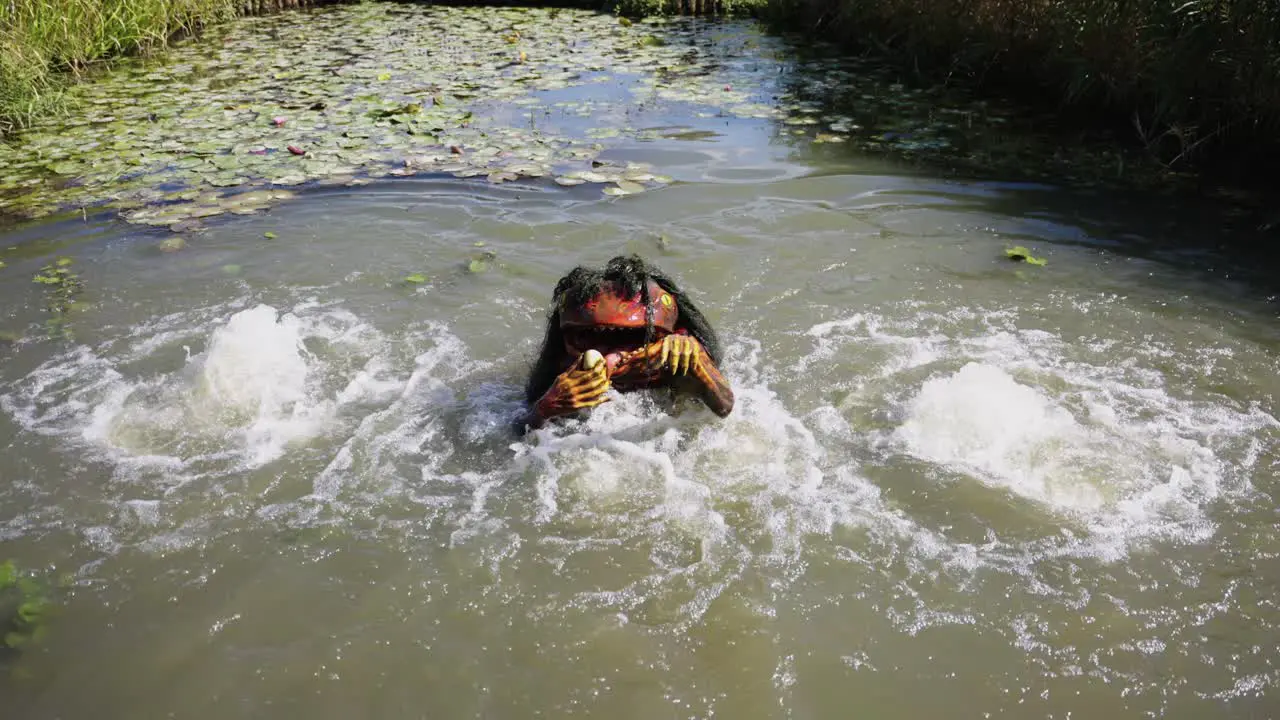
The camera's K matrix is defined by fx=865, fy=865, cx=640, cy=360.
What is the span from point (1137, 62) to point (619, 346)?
5805mm

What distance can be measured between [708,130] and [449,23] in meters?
7.61

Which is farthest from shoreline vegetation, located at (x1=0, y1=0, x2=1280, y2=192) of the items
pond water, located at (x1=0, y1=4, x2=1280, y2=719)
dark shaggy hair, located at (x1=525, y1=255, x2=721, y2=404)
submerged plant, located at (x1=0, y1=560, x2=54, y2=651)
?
submerged plant, located at (x1=0, y1=560, x2=54, y2=651)

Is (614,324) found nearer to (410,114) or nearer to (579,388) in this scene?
(579,388)

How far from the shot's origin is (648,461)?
3.63 metres

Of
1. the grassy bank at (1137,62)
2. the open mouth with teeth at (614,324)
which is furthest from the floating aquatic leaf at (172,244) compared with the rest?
the grassy bank at (1137,62)

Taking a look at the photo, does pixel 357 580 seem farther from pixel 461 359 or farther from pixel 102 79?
pixel 102 79

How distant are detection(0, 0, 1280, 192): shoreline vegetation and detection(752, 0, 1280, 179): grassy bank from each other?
0.4 inches

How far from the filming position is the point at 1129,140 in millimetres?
7211

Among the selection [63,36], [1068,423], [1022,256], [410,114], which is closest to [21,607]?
[1068,423]

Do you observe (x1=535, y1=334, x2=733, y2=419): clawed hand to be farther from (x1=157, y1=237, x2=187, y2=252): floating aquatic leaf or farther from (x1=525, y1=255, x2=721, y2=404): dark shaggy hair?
(x1=157, y1=237, x2=187, y2=252): floating aquatic leaf

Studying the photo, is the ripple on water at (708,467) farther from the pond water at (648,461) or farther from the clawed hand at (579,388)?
the clawed hand at (579,388)

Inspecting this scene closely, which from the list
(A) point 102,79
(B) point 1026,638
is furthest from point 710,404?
(A) point 102,79

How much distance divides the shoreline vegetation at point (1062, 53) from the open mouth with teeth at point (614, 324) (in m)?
4.90

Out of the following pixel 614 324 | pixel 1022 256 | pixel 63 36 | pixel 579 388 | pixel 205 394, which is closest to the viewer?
pixel 579 388
